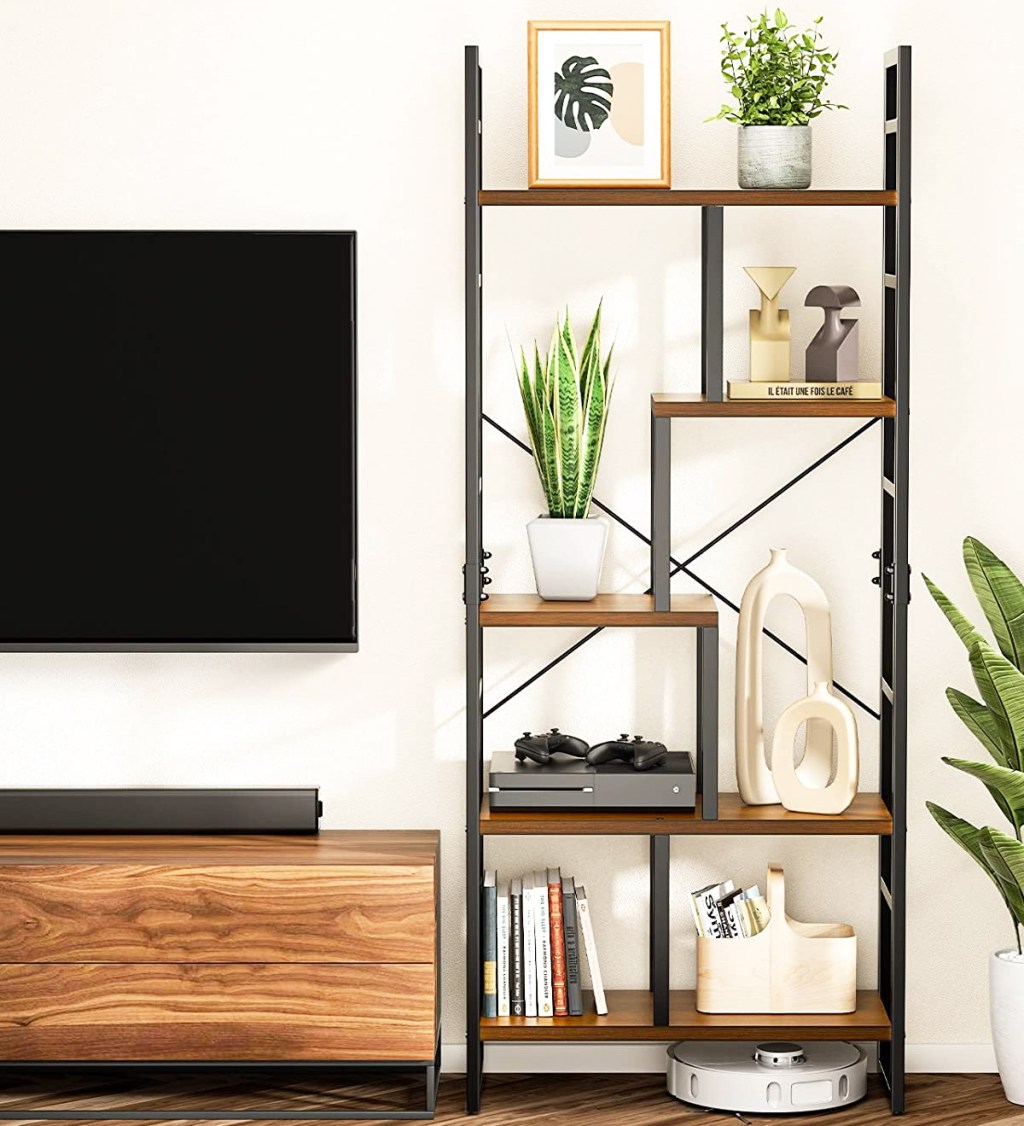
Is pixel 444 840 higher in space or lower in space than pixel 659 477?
lower

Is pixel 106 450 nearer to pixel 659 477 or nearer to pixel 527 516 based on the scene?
pixel 527 516

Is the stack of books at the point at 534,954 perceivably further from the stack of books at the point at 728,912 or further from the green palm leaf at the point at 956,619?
the green palm leaf at the point at 956,619

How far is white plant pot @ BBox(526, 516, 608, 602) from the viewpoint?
3.06 meters

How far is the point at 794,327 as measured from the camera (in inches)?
128

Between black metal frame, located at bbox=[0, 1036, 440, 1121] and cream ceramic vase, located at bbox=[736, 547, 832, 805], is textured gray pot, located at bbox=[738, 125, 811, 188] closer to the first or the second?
cream ceramic vase, located at bbox=[736, 547, 832, 805]

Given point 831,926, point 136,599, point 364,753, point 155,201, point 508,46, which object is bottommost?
point 831,926

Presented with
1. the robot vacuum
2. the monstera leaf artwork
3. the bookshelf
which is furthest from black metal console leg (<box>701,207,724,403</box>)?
the robot vacuum

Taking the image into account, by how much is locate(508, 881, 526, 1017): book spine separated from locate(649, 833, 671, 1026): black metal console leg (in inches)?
10.3

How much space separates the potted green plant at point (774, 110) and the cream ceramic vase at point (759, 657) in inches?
28.5

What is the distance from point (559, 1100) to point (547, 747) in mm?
707

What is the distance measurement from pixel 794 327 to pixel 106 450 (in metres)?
1.41

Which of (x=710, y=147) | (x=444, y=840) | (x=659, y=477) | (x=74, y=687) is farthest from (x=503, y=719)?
(x=710, y=147)

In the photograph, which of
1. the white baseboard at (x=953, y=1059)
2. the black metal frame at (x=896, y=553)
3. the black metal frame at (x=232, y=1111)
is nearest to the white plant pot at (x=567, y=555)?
the black metal frame at (x=896, y=553)

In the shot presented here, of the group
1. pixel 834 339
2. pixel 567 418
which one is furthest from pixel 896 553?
pixel 567 418
